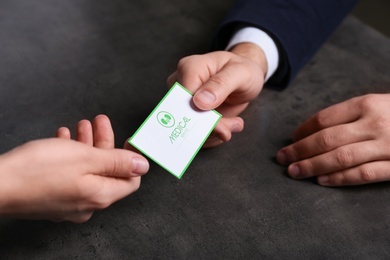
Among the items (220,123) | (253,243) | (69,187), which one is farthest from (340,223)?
(69,187)

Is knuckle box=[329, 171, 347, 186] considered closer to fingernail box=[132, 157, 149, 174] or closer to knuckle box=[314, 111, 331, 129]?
knuckle box=[314, 111, 331, 129]

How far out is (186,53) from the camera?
970 millimetres

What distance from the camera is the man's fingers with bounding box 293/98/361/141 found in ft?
2.52

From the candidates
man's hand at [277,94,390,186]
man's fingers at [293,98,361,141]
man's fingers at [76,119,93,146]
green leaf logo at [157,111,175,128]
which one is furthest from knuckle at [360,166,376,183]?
man's fingers at [76,119,93,146]

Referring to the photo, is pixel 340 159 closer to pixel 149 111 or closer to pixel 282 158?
pixel 282 158

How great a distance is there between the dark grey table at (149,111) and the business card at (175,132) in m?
0.10

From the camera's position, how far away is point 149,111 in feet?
2.68

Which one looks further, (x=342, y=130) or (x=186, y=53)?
(x=186, y=53)

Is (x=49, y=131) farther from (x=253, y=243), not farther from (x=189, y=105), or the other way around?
(x=253, y=243)

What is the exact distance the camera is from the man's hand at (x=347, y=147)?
71 cm

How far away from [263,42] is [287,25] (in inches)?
3.2

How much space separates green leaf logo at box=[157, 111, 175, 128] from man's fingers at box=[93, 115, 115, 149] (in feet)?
0.30

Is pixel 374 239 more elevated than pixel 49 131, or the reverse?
pixel 374 239

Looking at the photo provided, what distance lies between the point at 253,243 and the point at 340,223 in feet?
0.53
